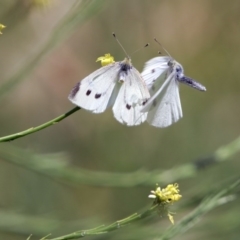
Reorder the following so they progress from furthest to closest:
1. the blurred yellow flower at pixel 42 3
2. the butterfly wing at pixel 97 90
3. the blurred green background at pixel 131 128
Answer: the blurred green background at pixel 131 128
the blurred yellow flower at pixel 42 3
the butterfly wing at pixel 97 90

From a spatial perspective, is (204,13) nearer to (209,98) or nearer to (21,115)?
(209,98)

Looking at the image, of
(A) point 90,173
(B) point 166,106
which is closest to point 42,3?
(A) point 90,173

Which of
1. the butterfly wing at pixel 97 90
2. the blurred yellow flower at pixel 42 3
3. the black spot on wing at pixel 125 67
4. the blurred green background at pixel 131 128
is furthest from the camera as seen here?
the blurred green background at pixel 131 128

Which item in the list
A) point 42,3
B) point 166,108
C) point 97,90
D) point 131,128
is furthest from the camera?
point 131,128

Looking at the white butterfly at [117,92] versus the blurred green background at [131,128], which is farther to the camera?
the blurred green background at [131,128]

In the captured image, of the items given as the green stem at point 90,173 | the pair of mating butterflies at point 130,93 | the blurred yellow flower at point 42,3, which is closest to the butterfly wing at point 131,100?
the pair of mating butterflies at point 130,93

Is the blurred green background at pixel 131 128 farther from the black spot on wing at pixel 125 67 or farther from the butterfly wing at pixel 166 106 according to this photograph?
the black spot on wing at pixel 125 67

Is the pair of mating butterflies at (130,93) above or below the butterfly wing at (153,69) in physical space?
below

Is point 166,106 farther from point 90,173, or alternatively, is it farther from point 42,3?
point 42,3

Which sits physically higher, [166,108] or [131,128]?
[131,128]
